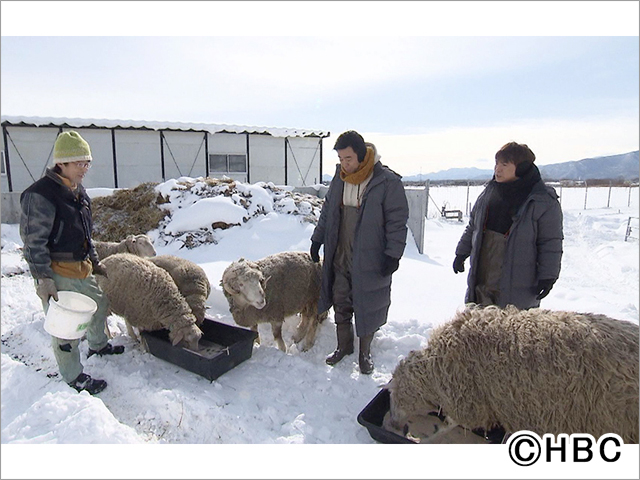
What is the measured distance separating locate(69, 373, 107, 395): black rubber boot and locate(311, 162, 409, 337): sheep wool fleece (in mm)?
2415

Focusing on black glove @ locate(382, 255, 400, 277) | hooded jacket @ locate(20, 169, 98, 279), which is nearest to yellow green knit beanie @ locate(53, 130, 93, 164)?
hooded jacket @ locate(20, 169, 98, 279)

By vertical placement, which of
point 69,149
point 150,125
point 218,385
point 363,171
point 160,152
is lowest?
point 218,385

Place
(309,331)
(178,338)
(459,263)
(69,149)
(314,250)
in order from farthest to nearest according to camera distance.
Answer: (309,331) → (314,250) → (459,263) → (178,338) → (69,149)

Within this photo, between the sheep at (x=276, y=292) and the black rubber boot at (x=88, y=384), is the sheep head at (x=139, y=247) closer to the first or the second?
the sheep at (x=276, y=292)

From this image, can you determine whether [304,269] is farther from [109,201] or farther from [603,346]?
[109,201]

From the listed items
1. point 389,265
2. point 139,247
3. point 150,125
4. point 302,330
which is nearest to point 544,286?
point 389,265

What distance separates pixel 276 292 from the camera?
15.0ft

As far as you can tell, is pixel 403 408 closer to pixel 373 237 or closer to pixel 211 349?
pixel 373 237

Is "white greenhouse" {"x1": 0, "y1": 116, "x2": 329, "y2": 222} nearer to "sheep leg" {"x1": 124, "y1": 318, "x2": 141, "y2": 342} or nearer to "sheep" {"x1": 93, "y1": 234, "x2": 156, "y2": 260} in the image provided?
"sheep" {"x1": 93, "y1": 234, "x2": 156, "y2": 260}

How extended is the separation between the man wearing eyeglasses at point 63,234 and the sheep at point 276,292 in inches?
55.7

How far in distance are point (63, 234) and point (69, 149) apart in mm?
717

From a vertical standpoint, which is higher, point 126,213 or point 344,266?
point 344,266

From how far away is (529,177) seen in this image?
3.35m

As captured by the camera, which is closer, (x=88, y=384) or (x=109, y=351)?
(x=88, y=384)
